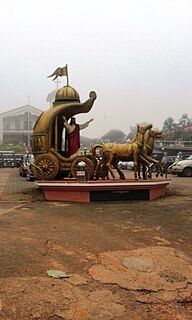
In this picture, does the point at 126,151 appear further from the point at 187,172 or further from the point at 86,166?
the point at 187,172

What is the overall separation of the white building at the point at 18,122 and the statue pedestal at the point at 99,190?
8047cm

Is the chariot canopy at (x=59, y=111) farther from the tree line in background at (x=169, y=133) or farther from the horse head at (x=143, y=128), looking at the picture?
the tree line in background at (x=169, y=133)

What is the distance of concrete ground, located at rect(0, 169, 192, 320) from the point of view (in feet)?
11.4

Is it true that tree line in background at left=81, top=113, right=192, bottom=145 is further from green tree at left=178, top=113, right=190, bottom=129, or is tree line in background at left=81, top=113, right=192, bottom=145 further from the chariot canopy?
the chariot canopy

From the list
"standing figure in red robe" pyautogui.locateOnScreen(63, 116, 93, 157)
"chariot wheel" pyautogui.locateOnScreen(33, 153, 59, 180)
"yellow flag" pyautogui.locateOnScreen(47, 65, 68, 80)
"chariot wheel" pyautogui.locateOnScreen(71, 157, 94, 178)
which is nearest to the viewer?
"chariot wheel" pyautogui.locateOnScreen(71, 157, 94, 178)

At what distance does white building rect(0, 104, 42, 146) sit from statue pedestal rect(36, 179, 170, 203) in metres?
80.5

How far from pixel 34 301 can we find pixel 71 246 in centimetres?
198

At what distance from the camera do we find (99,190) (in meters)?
10.6

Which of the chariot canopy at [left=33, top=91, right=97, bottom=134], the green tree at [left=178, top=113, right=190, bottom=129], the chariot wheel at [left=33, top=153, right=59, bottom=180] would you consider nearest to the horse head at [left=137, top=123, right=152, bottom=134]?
the chariot canopy at [left=33, top=91, right=97, bottom=134]

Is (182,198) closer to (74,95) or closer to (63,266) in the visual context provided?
(74,95)

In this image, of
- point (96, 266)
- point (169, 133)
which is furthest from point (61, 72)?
point (169, 133)

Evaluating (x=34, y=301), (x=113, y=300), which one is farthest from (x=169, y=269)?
(x=34, y=301)

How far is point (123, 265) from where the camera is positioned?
4711mm

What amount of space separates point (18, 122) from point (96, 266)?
92.9m
